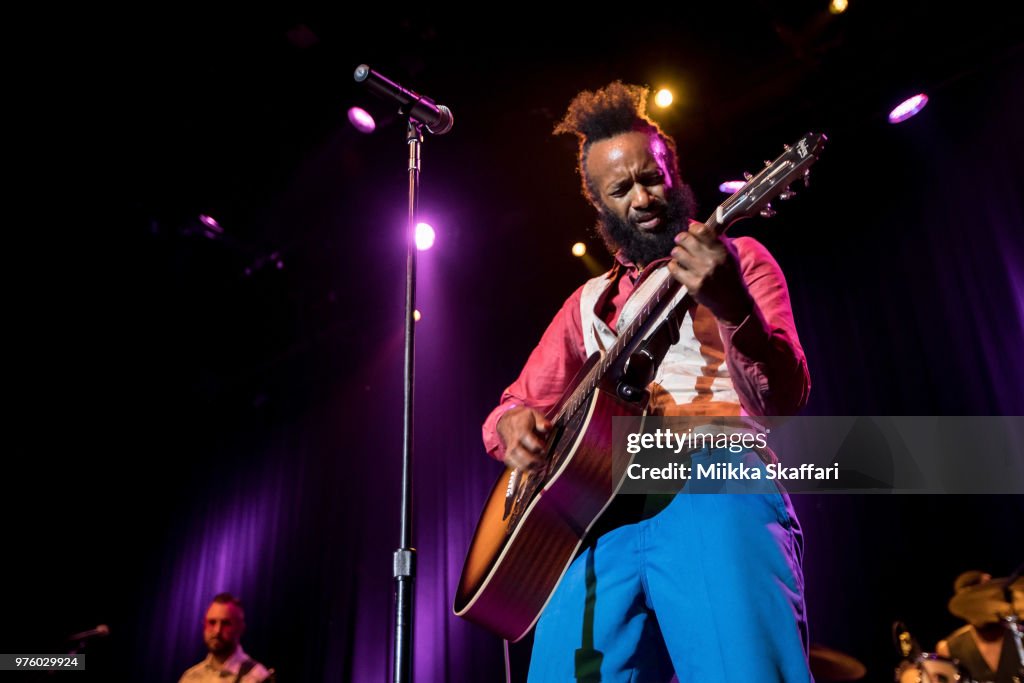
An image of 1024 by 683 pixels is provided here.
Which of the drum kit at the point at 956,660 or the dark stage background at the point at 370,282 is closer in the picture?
the drum kit at the point at 956,660

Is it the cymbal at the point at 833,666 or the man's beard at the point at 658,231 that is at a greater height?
the man's beard at the point at 658,231

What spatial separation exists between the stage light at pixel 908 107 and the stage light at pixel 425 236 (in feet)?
14.6

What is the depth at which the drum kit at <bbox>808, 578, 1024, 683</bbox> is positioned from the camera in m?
4.11

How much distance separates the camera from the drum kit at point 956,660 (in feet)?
13.5

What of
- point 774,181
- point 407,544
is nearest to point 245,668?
point 407,544

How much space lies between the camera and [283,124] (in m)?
6.27

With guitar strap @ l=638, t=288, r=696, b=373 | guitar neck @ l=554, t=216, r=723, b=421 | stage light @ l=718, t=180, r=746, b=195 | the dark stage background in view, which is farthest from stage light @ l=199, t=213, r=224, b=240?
guitar strap @ l=638, t=288, r=696, b=373

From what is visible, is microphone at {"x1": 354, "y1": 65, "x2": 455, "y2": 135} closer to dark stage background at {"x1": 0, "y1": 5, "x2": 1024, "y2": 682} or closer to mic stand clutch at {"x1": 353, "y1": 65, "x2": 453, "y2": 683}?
mic stand clutch at {"x1": 353, "y1": 65, "x2": 453, "y2": 683}

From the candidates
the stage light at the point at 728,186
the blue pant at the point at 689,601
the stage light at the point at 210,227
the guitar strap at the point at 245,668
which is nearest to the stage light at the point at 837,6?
the stage light at the point at 728,186

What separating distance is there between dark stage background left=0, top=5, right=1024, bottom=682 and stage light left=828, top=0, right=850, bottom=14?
0.17 m

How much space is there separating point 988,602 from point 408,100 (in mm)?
4380

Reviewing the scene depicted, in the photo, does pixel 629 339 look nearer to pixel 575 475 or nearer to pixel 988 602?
pixel 575 475

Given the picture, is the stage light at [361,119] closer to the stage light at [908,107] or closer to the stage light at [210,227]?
the stage light at [210,227]

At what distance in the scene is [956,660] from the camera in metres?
4.33
